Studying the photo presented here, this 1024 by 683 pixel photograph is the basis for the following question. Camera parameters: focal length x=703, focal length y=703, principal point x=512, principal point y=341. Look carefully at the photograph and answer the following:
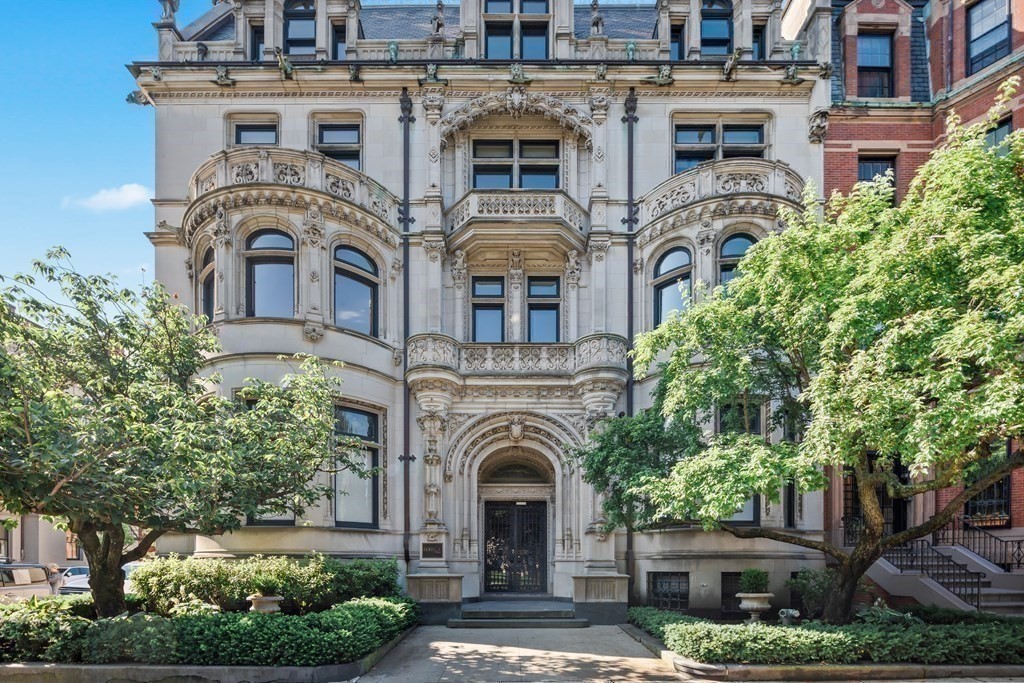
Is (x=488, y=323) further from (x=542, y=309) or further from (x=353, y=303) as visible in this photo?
(x=353, y=303)

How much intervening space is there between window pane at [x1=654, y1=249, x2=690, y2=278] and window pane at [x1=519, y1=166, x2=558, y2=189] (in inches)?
158

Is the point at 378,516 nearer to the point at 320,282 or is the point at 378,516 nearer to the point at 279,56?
the point at 320,282

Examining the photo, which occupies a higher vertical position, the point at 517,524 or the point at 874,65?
the point at 874,65

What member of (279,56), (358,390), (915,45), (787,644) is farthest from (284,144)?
(915,45)

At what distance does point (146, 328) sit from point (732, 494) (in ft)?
37.6

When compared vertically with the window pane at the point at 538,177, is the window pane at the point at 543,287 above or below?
below

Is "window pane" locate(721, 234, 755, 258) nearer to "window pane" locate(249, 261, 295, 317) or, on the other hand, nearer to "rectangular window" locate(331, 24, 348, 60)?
"window pane" locate(249, 261, 295, 317)

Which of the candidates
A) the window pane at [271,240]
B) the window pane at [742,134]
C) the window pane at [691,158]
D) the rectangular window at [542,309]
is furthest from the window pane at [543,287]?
the window pane at [271,240]

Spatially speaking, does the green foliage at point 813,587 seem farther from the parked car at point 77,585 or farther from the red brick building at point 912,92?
the parked car at point 77,585

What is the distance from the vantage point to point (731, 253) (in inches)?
755

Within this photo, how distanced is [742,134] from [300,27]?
45.7ft

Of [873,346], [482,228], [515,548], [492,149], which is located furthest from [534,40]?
[515,548]

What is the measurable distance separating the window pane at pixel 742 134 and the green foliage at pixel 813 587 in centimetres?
1227

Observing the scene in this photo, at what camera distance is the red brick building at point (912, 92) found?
19.1m
